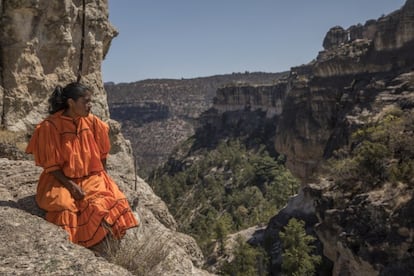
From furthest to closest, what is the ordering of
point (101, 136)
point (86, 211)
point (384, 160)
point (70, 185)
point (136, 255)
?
point (384, 160), point (101, 136), point (70, 185), point (86, 211), point (136, 255)

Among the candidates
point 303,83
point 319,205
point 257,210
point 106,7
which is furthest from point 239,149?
point 106,7

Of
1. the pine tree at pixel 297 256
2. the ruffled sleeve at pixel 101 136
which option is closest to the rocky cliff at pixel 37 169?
the ruffled sleeve at pixel 101 136

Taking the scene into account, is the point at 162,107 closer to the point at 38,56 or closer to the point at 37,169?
the point at 38,56

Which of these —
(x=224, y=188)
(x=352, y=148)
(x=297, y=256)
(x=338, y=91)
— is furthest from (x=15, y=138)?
(x=224, y=188)

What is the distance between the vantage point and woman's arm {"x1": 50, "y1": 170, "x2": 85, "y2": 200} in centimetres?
387

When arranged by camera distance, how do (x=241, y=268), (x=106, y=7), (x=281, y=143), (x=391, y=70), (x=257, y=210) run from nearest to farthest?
(x=106, y=7)
(x=241, y=268)
(x=391, y=70)
(x=281, y=143)
(x=257, y=210)

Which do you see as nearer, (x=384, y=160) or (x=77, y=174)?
(x=77, y=174)

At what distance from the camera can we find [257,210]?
43.0m

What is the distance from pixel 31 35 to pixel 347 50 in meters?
28.9

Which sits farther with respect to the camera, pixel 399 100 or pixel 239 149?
pixel 239 149

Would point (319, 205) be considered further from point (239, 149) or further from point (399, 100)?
point (239, 149)

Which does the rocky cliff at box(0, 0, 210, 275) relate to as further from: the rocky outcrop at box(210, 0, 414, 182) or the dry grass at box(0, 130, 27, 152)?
the rocky outcrop at box(210, 0, 414, 182)

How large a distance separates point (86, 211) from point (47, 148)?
710 mm

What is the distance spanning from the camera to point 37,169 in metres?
4.92
